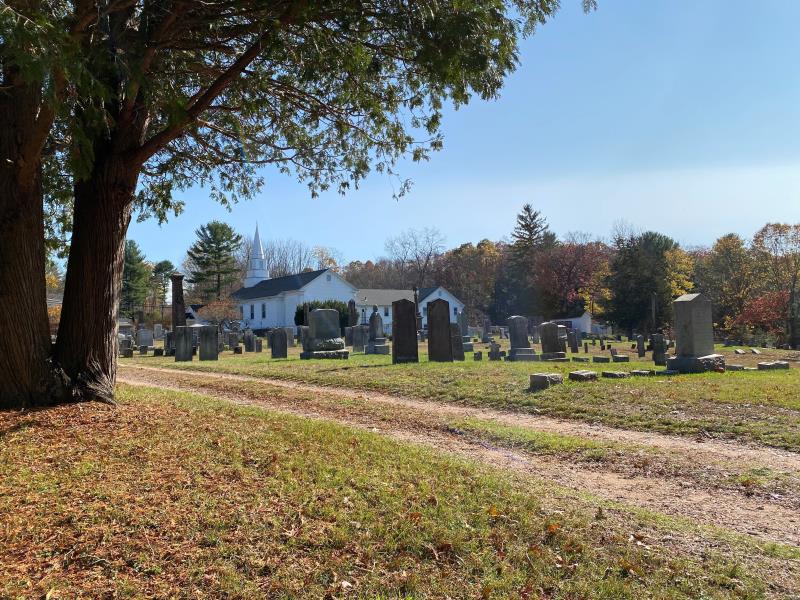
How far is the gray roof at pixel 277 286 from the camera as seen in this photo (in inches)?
2355

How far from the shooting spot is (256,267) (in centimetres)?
7000

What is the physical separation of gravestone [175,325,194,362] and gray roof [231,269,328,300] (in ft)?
120

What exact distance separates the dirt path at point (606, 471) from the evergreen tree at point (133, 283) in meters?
60.4

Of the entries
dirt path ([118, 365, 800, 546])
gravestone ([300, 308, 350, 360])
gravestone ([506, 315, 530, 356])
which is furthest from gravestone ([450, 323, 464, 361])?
dirt path ([118, 365, 800, 546])

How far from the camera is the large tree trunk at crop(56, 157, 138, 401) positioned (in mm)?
6879

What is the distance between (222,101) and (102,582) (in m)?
7.69

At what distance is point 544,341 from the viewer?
2066 cm

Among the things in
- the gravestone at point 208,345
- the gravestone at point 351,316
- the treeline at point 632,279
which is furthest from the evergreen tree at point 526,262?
the gravestone at point 208,345

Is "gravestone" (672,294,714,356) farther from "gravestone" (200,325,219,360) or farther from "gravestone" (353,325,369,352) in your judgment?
"gravestone" (200,325,219,360)

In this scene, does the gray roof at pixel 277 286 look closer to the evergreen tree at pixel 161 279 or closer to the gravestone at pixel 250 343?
the evergreen tree at pixel 161 279

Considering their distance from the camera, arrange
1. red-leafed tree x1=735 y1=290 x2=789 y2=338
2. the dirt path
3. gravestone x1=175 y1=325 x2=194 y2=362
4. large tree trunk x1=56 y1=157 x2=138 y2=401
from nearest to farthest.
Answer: the dirt path < large tree trunk x1=56 y1=157 x2=138 y2=401 < gravestone x1=175 y1=325 x2=194 y2=362 < red-leafed tree x1=735 y1=290 x2=789 y2=338

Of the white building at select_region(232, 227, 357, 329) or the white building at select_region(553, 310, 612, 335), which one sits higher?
the white building at select_region(232, 227, 357, 329)

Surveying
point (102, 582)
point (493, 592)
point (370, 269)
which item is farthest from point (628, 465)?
point (370, 269)

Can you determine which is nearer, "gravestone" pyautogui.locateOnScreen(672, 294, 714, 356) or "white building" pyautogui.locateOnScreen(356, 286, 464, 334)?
"gravestone" pyautogui.locateOnScreen(672, 294, 714, 356)
